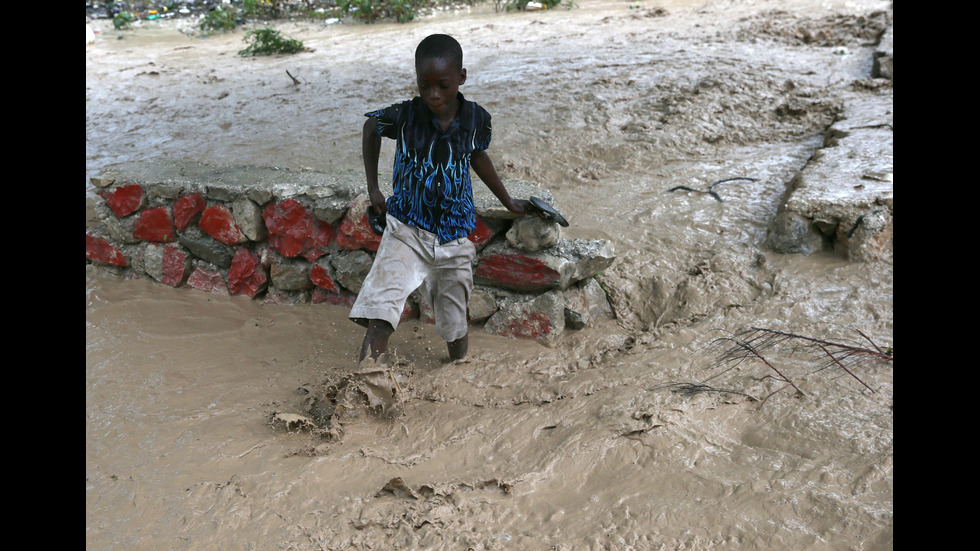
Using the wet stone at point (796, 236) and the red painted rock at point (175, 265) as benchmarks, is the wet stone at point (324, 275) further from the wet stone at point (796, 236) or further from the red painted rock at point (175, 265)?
the wet stone at point (796, 236)

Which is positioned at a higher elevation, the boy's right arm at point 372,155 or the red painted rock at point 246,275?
the boy's right arm at point 372,155

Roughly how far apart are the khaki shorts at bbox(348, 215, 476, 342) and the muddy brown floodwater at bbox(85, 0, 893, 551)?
240mm

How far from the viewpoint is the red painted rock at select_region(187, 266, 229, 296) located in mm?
3902

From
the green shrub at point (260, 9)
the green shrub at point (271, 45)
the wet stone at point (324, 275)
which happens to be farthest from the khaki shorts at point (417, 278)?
the green shrub at point (260, 9)

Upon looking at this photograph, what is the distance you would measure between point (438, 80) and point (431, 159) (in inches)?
13.8

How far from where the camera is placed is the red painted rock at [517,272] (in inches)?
129

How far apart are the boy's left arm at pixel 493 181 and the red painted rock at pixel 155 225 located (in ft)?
6.91

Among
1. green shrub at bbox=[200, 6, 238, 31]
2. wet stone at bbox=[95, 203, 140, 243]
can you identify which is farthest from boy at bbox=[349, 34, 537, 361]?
green shrub at bbox=[200, 6, 238, 31]

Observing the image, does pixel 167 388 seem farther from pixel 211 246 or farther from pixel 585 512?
pixel 585 512

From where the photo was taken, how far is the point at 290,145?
230 inches

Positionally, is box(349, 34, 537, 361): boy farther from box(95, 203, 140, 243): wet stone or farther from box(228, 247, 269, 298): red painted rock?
box(95, 203, 140, 243): wet stone

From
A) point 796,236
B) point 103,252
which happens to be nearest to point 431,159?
point 796,236

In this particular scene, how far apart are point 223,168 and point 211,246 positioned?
508 mm
